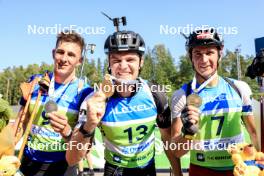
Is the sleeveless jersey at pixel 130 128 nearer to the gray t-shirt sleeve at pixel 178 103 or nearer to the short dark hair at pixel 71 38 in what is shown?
the gray t-shirt sleeve at pixel 178 103

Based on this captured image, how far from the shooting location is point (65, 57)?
16.1ft

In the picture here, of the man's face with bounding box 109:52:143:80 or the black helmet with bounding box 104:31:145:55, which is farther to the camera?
the black helmet with bounding box 104:31:145:55

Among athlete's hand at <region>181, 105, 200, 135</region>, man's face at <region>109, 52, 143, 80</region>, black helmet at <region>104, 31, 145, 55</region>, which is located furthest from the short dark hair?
athlete's hand at <region>181, 105, 200, 135</region>

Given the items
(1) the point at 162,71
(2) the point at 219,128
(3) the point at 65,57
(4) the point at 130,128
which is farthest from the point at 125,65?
(1) the point at 162,71

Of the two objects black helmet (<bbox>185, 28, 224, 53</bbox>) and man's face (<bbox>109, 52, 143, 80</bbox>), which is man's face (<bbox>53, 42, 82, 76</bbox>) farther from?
black helmet (<bbox>185, 28, 224, 53</bbox>)

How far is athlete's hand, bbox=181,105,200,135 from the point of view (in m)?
3.40

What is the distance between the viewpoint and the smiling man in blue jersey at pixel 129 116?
4.34 m

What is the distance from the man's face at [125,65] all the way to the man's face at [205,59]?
832 millimetres

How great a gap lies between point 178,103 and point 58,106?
1.83 metres

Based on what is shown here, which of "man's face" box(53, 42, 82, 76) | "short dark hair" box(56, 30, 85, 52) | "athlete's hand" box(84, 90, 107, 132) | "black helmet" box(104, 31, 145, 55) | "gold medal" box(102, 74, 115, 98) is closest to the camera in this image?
"athlete's hand" box(84, 90, 107, 132)

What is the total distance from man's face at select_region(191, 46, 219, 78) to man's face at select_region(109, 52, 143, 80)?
83cm

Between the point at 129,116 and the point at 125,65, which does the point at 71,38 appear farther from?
the point at 129,116

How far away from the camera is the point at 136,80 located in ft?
14.7
